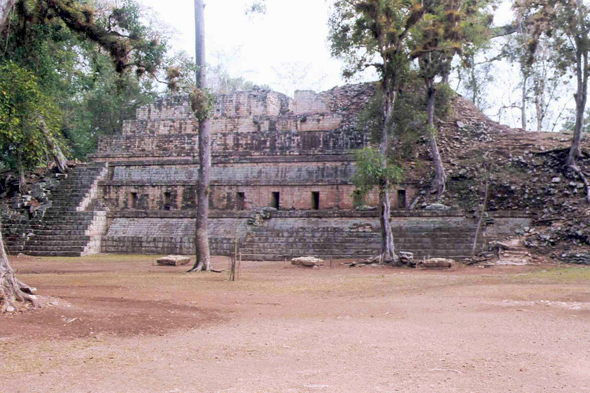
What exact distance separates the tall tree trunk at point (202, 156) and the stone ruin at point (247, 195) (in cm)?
101

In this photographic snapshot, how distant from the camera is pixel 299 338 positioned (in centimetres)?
527

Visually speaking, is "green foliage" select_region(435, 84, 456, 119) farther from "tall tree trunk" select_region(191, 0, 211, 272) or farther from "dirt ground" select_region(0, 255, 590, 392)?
"dirt ground" select_region(0, 255, 590, 392)

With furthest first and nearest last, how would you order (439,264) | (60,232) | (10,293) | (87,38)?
(60,232) → (439,264) → (87,38) → (10,293)

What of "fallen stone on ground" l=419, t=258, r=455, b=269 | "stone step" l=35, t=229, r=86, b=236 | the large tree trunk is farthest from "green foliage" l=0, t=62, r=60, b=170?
"fallen stone on ground" l=419, t=258, r=455, b=269

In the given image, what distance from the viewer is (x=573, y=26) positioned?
15.4 metres

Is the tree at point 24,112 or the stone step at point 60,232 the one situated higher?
the tree at point 24,112

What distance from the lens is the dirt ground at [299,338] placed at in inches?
151

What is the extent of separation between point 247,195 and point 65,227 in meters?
6.76

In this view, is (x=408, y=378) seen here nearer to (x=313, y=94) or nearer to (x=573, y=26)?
(x=573, y=26)

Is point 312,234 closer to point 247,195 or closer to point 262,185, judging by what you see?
point 262,185

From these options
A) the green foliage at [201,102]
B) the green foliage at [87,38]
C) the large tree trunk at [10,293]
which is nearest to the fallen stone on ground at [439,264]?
the green foliage at [201,102]

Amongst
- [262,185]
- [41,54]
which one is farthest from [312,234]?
[41,54]

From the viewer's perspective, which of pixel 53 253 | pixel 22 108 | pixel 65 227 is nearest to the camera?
pixel 22 108

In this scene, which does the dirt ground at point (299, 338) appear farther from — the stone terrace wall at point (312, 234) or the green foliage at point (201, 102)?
the stone terrace wall at point (312, 234)
